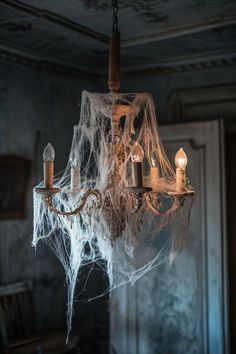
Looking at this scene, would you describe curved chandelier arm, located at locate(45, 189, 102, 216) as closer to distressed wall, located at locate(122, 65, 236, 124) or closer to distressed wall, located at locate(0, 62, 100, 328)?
distressed wall, located at locate(0, 62, 100, 328)

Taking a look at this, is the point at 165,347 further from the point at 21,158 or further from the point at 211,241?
the point at 21,158

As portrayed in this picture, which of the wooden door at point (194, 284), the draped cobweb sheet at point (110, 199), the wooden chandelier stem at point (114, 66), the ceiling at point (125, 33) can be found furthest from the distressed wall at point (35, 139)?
the wooden chandelier stem at point (114, 66)

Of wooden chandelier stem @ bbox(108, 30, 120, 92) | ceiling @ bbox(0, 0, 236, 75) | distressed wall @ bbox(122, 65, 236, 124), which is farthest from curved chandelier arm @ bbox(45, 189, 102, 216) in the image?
distressed wall @ bbox(122, 65, 236, 124)

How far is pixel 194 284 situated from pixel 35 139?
1424 mm

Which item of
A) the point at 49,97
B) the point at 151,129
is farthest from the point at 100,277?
the point at 151,129

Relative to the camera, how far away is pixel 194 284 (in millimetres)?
3057

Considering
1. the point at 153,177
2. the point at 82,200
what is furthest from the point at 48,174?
the point at 153,177

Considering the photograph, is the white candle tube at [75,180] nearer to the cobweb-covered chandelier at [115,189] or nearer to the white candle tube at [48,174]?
the cobweb-covered chandelier at [115,189]

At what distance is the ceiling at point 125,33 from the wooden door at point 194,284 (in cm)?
50

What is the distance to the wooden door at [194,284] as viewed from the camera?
2971 mm

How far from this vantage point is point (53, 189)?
5.02ft

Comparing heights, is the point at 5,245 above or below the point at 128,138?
below

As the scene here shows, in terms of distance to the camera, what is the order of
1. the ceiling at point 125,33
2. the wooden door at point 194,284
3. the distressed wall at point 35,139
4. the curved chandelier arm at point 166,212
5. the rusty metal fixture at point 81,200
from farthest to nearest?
1. the distressed wall at point 35,139
2. the wooden door at point 194,284
3. the ceiling at point 125,33
4. the curved chandelier arm at point 166,212
5. the rusty metal fixture at point 81,200

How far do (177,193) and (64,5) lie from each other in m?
1.26
